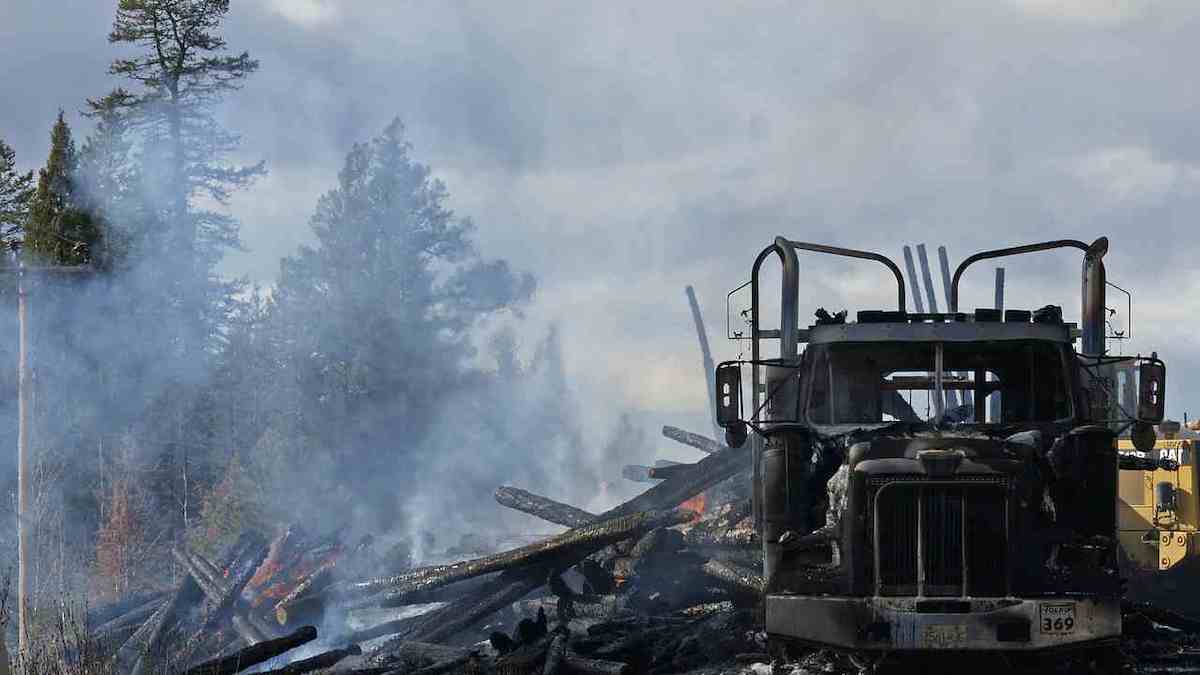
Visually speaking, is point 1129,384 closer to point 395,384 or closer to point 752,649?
point 752,649

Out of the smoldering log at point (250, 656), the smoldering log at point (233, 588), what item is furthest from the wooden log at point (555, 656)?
the smoldering log at point (233, 588)

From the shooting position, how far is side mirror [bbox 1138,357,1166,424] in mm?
11375

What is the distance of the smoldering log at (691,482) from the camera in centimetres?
2170

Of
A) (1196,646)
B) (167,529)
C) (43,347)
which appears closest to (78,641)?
(1196,646)

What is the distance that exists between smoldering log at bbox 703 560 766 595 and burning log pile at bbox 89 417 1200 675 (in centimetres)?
3

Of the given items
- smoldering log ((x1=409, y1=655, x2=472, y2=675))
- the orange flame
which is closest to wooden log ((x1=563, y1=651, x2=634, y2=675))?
smoldering log ((x1=409, y1=655, x2=472, y2=675))

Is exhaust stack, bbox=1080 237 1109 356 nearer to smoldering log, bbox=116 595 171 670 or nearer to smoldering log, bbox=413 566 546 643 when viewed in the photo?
smoldering log, bbox=413 566 546 643

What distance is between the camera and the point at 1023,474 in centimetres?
1080

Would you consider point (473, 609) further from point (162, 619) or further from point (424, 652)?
point (162, 619)

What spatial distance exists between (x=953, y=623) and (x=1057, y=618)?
65 cm

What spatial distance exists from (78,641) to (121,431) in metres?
26.6

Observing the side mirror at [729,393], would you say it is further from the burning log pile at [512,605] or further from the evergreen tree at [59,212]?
the evergreen tree at [59,212]

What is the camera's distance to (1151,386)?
11.4 metres

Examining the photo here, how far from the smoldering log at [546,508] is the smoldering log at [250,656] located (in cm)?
671
